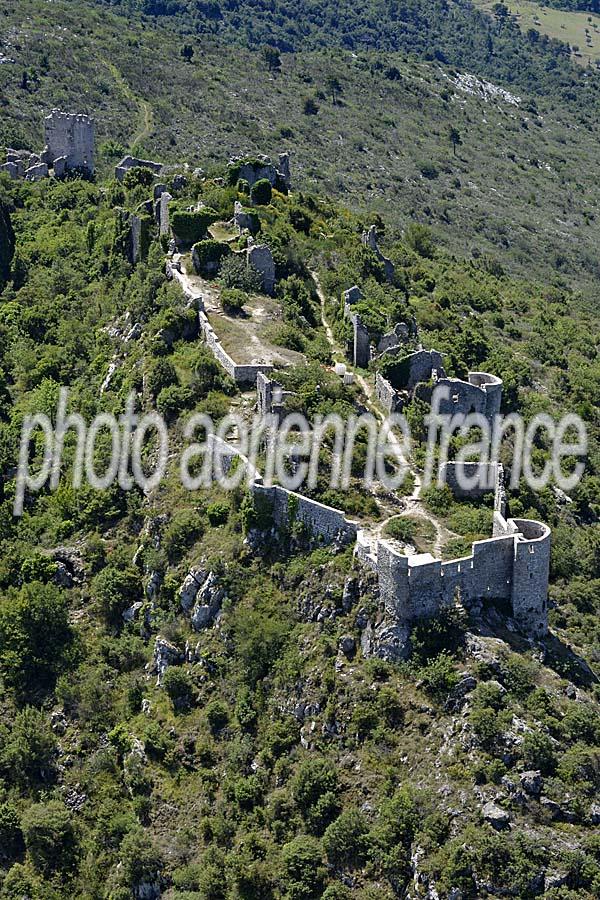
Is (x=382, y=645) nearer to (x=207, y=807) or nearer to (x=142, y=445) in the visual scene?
(x=207, y=807)

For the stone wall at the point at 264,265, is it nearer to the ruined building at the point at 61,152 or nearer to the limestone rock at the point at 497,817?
the ruined building at the point at 61,152

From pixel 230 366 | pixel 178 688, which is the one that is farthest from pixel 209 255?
pixel 178 688

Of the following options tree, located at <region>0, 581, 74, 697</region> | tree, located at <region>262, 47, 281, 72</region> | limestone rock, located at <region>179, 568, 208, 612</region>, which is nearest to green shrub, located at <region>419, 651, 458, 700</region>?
limestone rock, located at <region>179, 568, 208, 612</region>

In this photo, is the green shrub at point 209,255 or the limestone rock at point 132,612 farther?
the green shrub at point 209,255

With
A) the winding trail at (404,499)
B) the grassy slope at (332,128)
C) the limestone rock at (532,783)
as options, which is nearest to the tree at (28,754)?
the winding trail at (404,499)

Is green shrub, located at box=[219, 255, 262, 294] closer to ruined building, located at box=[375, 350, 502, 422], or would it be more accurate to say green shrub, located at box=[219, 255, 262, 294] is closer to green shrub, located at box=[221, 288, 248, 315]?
green shrub, located at box=[221, 288, 248, 315]

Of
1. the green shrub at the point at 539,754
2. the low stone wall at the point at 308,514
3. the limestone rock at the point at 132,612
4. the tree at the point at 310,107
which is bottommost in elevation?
the limestone rock at the point at 132,612

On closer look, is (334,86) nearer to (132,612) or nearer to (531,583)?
(132,612)
